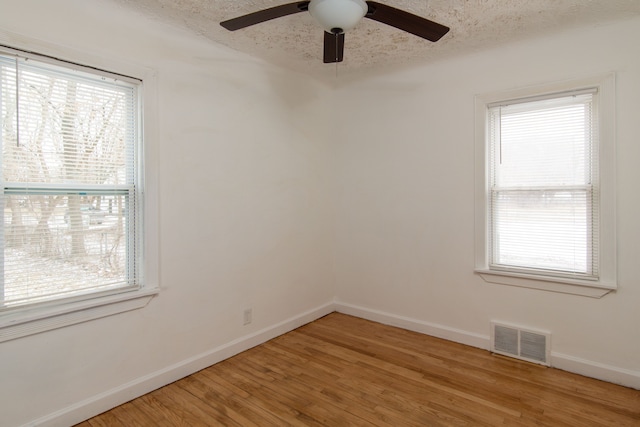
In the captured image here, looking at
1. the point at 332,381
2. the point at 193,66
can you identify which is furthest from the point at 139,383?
the point at 193,66

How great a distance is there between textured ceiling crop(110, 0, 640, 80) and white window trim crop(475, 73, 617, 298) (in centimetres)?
43

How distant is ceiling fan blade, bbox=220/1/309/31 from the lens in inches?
72.1

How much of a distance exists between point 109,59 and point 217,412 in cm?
234

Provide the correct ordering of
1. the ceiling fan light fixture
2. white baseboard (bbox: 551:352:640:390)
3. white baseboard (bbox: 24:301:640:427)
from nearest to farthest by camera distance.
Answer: the ceiling fan light fixture → white baseboard (bbox: 24:301:640:427) → white baseboard (bbox: 551:352:640:390)

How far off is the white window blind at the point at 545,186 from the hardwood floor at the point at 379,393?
84 cm

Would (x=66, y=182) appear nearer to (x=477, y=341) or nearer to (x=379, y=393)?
(x=379, y=393)

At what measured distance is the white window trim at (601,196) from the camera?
2.49 m

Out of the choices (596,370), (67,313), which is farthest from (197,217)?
(596,370)

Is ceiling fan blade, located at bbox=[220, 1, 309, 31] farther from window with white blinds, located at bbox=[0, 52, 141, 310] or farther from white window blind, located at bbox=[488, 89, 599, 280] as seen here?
white window blind, located at bbox=[488, 89, 599, 280]

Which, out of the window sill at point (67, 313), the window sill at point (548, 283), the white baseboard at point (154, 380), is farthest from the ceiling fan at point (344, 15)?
the white baseboard at point (154, 380)

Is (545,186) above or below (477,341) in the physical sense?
above

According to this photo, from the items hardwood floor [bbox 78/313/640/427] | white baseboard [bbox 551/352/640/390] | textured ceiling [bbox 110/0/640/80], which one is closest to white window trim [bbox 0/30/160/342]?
textured ceiling [bbox 110/0/640/80]

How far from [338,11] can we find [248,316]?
2.48 metres

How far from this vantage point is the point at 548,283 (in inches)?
109
